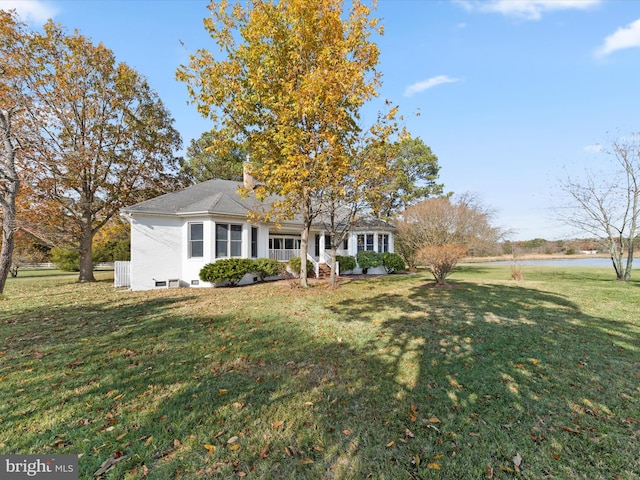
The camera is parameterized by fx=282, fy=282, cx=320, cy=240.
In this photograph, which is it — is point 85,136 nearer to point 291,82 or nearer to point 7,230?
point 7,230

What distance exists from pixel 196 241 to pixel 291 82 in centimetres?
863

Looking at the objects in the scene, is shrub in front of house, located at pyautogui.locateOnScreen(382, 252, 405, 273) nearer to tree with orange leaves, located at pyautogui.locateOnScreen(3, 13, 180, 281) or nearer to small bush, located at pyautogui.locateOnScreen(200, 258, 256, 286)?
small bush, located at pyautogui.locateOnScreen(200, 258, 256, 286)

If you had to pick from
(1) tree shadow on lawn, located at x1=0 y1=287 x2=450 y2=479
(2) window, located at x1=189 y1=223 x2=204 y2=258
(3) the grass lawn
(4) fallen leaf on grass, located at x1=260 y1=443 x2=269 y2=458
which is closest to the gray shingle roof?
(2) window, located at x1=189 y1=223 x2=204 y2=258

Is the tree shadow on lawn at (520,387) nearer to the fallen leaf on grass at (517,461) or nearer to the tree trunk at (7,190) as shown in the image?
the fallen leaf on grass at (517,461)

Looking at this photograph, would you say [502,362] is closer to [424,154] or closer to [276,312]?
[276,312]

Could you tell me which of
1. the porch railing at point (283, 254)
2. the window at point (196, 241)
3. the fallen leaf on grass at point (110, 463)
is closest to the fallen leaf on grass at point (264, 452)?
the fallen leaf on grass at point (110, 463)

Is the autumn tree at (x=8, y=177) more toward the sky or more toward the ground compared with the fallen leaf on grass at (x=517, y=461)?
more toward the sky

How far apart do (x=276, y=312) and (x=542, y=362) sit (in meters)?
5.97

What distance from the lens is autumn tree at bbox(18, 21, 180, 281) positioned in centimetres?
1460

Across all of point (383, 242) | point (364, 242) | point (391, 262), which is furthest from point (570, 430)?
point (383, 242)

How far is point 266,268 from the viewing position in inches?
595

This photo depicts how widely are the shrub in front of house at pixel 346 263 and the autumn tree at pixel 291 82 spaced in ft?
26.6

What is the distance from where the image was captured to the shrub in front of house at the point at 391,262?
2017 cm

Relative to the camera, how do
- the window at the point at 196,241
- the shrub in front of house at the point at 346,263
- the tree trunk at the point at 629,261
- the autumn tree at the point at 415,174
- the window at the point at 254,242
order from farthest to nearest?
1. the autumn tree at the point at 415,174
2. the shrub in front of house at the point at 346,263
3. the window at the point at 254,242
4. the tree trunk at the point at 629,261
5. the window at the point at 196,241
